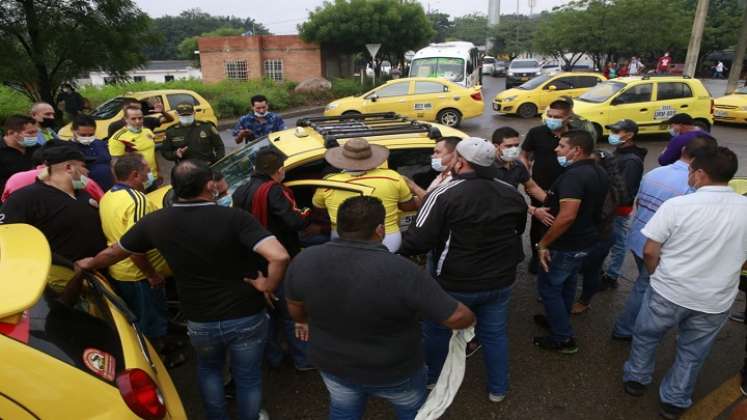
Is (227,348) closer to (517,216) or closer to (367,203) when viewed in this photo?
(367,203)

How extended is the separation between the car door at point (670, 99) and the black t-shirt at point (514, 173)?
8.99 meters

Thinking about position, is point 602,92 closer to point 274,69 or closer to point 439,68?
point 439,68

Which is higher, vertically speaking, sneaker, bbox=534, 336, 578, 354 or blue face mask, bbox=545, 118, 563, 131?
blue face mask, bbox=545, 118, 563, 131

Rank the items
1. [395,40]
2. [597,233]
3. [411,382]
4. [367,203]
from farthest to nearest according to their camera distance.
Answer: [395,40] → [597,233] → [411,382] → [367,203]

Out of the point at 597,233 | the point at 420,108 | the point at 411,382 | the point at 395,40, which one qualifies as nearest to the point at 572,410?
the point at 597,233

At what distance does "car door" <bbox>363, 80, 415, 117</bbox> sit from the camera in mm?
13031

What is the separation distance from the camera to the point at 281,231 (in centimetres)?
328

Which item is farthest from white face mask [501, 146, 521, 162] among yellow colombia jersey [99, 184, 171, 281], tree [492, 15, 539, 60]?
tree [492, 15, 539, 60]

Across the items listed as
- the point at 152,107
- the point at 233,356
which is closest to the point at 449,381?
the point at 233,356

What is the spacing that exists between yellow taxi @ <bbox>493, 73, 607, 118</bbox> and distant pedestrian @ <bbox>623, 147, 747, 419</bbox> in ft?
42.1

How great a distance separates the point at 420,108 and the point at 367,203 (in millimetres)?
11766

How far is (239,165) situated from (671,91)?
10718 mm

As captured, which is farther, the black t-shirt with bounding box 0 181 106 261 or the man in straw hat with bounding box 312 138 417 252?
the man in straw hat with bounding box 312 138 417 252

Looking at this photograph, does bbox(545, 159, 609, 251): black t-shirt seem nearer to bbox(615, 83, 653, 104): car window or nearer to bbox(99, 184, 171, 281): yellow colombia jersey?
bbox(99, 184, 171, 281): yellow colombia jersey
